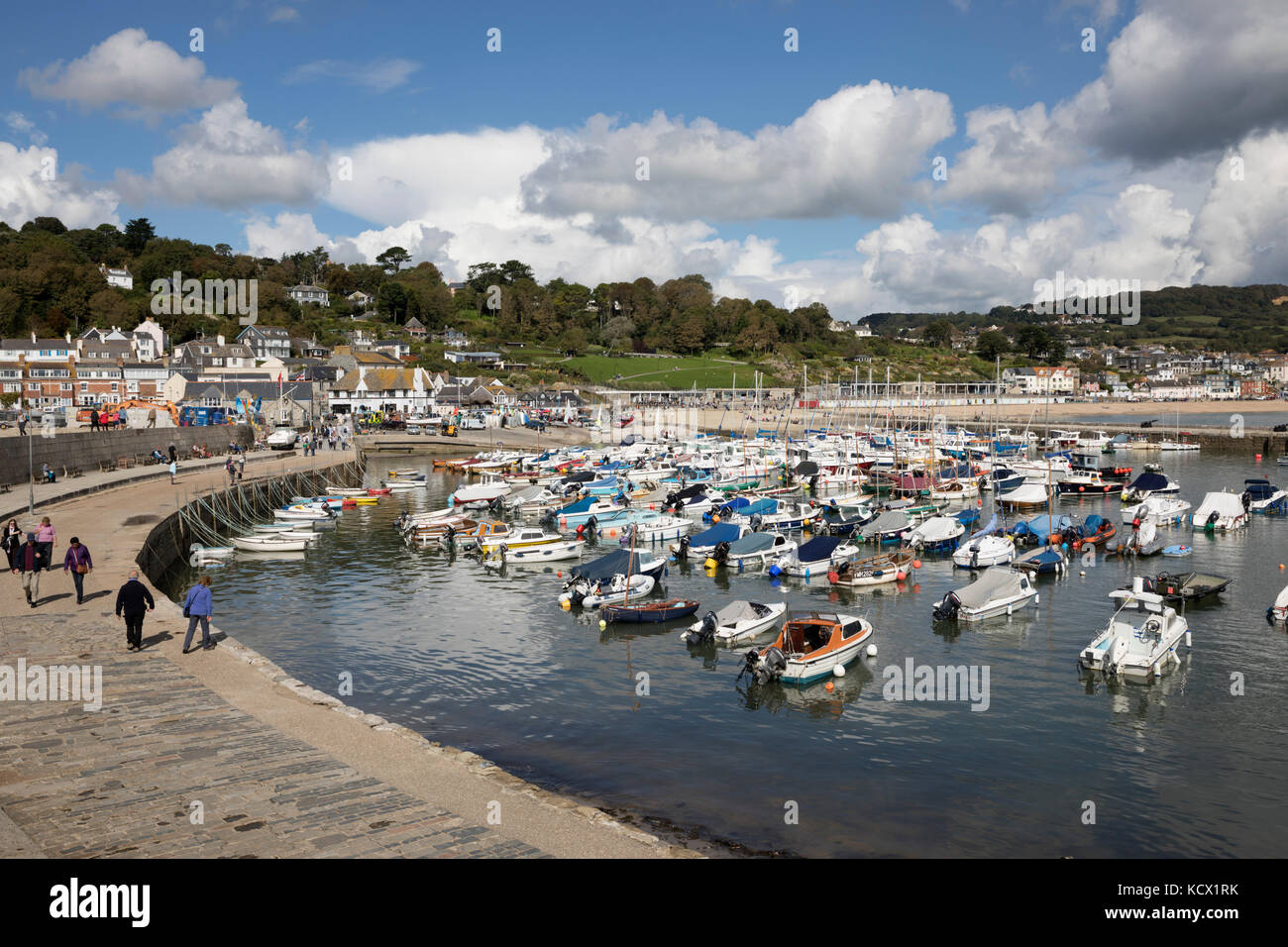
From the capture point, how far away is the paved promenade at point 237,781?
10.7m

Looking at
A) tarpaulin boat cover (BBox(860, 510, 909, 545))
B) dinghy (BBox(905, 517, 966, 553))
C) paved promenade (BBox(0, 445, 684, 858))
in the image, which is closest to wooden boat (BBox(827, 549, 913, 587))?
tarpaulin boat cover (BBox(860, 510, 909, 545))

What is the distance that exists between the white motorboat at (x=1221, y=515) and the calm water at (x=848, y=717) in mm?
11182

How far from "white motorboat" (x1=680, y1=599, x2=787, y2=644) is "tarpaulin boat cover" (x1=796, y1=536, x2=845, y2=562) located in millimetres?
8411

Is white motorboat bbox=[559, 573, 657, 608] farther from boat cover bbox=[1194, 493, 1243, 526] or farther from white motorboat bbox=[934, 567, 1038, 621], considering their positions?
boat cover bbox=[1194, 493, 1243, 526]

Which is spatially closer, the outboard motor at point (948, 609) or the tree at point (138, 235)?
the outboard motor at point (948, 609)

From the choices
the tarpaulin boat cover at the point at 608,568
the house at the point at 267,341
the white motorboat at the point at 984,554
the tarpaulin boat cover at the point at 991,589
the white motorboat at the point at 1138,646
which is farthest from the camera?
the house at the point at 267,341

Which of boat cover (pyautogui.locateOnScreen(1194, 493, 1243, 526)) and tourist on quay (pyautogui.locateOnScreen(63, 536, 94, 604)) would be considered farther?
boat cover (pyautogui.locateOnScreen(1194, 493, 1243, 526))

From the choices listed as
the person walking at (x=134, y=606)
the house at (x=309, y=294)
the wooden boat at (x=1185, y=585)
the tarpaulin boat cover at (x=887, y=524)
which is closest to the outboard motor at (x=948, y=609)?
the wooden boat at (x=1185, y=585)

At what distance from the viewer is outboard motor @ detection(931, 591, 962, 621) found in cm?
2953

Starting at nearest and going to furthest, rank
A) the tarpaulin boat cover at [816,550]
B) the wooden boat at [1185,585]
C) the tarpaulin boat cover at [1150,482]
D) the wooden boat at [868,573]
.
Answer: the wooden boat at [1185,585], the wooden boat at [868,573], the tarpaulin boat cover at [816,550], the tarpaulin boat cover at [1150,482]

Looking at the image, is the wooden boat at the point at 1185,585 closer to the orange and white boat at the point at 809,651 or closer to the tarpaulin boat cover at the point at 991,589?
the tarpaulin boat cover at the point at 991,589
